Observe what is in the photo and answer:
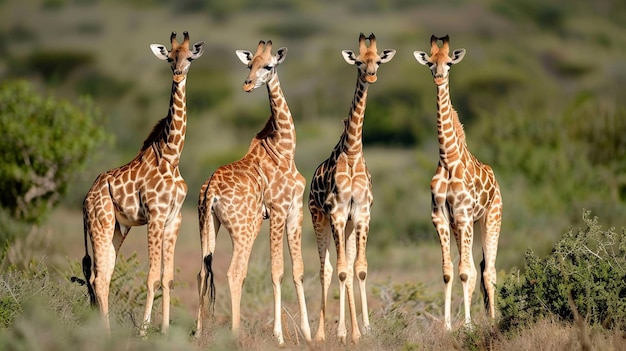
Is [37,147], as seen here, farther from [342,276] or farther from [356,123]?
[342,276]

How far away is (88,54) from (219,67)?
23.2 ft

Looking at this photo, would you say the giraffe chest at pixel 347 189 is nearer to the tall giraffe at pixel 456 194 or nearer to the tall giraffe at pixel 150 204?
the tall giraffe at pixel 456 194

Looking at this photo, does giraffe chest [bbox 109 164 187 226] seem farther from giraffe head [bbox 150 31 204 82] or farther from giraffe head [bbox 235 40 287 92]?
giraffe head [bbox 235 40 287 92]

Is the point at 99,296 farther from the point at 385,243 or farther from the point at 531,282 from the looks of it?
the point at 385,243

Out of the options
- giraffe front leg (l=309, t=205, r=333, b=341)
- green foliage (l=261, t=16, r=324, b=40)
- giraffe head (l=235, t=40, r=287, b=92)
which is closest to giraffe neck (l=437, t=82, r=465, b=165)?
giraffe front leg (l=309, t=205, r=333, b=341)

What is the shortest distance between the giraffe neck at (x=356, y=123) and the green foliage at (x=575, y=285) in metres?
2.12

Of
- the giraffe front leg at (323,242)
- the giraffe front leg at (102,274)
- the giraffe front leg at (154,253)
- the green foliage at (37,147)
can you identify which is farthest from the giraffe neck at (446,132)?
the green foliage at (37,147)

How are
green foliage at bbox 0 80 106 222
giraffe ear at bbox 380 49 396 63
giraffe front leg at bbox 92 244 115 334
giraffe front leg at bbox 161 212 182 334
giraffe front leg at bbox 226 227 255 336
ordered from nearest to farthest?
giraffe front leg at bbox 92 244 115 334 → giraffe front leg at bbox 226 227 255 336 → giraffe front leg at bbox 161 212 182 334 → giraffe ear at bbox 380 49 396 63 → green foliage at bbox 0 80 106 222

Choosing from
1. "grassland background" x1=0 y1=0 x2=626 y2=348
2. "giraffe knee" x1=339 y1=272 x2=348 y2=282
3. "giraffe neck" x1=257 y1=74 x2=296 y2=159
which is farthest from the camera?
"grassland background" x1=0 y1=0 x2=626 y2=348

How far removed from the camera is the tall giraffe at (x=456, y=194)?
1122cm

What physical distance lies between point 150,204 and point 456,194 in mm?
3154

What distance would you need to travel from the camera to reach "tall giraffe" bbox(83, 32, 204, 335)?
34.9 feet

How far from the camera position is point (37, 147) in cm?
1722

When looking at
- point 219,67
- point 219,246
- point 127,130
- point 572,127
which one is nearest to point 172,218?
point 219,246
